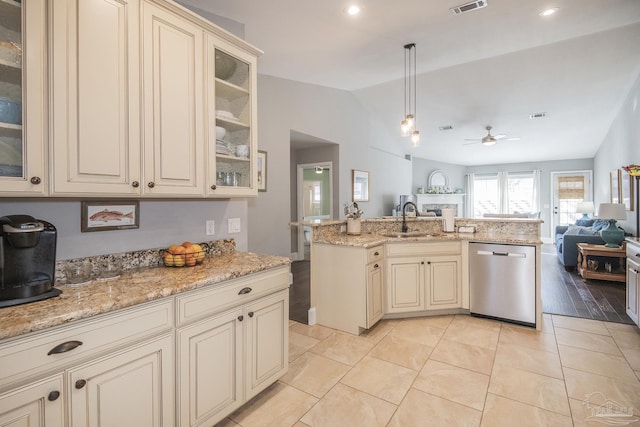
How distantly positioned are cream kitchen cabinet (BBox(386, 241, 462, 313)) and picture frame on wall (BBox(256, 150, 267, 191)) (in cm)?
198

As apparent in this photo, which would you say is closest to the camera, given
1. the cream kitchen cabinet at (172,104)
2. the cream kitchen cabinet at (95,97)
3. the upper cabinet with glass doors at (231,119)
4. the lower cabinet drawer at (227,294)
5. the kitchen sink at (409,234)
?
the cream kitchen cabinet at (95,97)

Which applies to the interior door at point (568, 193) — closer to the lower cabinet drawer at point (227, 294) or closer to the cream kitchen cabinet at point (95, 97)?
the lower cabinet drawer at point (227, 294)

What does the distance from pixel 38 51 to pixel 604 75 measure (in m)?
6.85

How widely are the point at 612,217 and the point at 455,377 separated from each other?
13.4ft

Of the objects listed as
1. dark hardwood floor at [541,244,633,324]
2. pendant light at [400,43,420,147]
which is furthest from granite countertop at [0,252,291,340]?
dark hardwood floor at [541,244,633,324]

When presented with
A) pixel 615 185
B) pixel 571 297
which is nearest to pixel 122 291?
pixel 571 297

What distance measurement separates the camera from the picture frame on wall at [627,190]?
487 cm

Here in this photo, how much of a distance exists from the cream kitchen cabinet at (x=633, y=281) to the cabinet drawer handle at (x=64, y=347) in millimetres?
4071

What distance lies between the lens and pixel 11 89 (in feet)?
4.19

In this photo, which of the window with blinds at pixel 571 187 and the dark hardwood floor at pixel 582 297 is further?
the window with blinds at pixel 571 187

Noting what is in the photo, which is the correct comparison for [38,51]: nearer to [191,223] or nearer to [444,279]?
[191,223]

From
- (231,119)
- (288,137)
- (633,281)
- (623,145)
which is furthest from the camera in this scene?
(623,145)

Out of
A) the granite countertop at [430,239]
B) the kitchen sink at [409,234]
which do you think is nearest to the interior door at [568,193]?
the granite countertop at [430,239]

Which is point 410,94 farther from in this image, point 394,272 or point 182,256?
point 182,256
